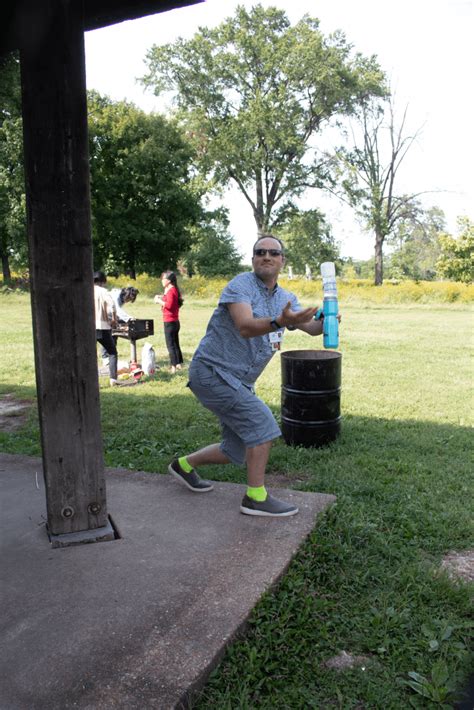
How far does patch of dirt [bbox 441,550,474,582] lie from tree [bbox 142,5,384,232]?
41.7 meters

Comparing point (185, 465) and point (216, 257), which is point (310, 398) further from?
point (216, 257)

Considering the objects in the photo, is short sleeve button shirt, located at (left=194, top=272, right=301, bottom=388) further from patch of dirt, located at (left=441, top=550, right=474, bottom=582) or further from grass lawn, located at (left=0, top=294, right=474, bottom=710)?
patch of dirt, located at (left=441, top=550, right=474, bottom=582)

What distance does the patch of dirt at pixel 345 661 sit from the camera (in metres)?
2.82

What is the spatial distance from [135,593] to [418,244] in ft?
210

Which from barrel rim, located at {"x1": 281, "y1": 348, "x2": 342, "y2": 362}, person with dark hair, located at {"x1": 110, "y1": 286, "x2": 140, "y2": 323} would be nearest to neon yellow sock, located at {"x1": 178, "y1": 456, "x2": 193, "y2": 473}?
barrel rim, located at {"x1": 281, "y1": 348, "x2": 342, "y2": 362}

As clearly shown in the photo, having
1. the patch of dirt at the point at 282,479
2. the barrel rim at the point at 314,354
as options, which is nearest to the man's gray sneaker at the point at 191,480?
the patch of dirt at the point at 282,479

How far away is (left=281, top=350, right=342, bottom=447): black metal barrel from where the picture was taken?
5879 millimetres

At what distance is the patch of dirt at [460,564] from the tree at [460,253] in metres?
53.9

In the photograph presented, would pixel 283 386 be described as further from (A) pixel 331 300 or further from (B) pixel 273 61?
(B) pixel 273 61

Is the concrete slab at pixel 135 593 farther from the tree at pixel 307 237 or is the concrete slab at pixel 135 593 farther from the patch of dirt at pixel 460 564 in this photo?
the tree at pixel 307 237

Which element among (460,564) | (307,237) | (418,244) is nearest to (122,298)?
(460,564)

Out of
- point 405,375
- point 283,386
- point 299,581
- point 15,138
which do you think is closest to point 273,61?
point 15,138

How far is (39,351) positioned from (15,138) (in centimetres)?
4082

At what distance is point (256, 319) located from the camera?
11.7 ft
